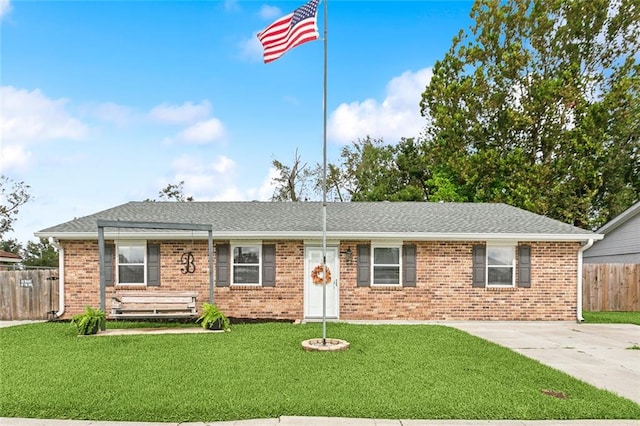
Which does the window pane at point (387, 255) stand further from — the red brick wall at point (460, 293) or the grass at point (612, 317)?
the grass at point (612, 317)

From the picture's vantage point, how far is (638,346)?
321 inches

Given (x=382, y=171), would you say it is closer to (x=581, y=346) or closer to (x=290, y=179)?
(x=290, y=179)

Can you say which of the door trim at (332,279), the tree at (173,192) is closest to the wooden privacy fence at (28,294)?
the door trim at (332,279)

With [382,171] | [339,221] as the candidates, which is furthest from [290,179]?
[339,221]

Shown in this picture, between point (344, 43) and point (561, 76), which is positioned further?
point (561, 76)

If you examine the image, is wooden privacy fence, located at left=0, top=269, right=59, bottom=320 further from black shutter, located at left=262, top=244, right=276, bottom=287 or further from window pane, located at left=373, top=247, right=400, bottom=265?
window pane, located at left=373, top=247, right=400, bottom=265

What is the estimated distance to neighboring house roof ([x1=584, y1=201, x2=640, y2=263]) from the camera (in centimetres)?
1634

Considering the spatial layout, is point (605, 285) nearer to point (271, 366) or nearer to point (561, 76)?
point (561, 76)

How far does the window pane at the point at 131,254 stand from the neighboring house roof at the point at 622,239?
18.5 m

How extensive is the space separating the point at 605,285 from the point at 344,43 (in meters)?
12.1

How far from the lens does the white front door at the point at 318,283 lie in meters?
11.0

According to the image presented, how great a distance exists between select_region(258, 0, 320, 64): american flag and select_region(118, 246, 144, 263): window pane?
649 centimetres

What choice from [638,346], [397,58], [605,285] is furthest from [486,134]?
[638,346]

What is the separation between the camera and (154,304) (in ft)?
31.8
